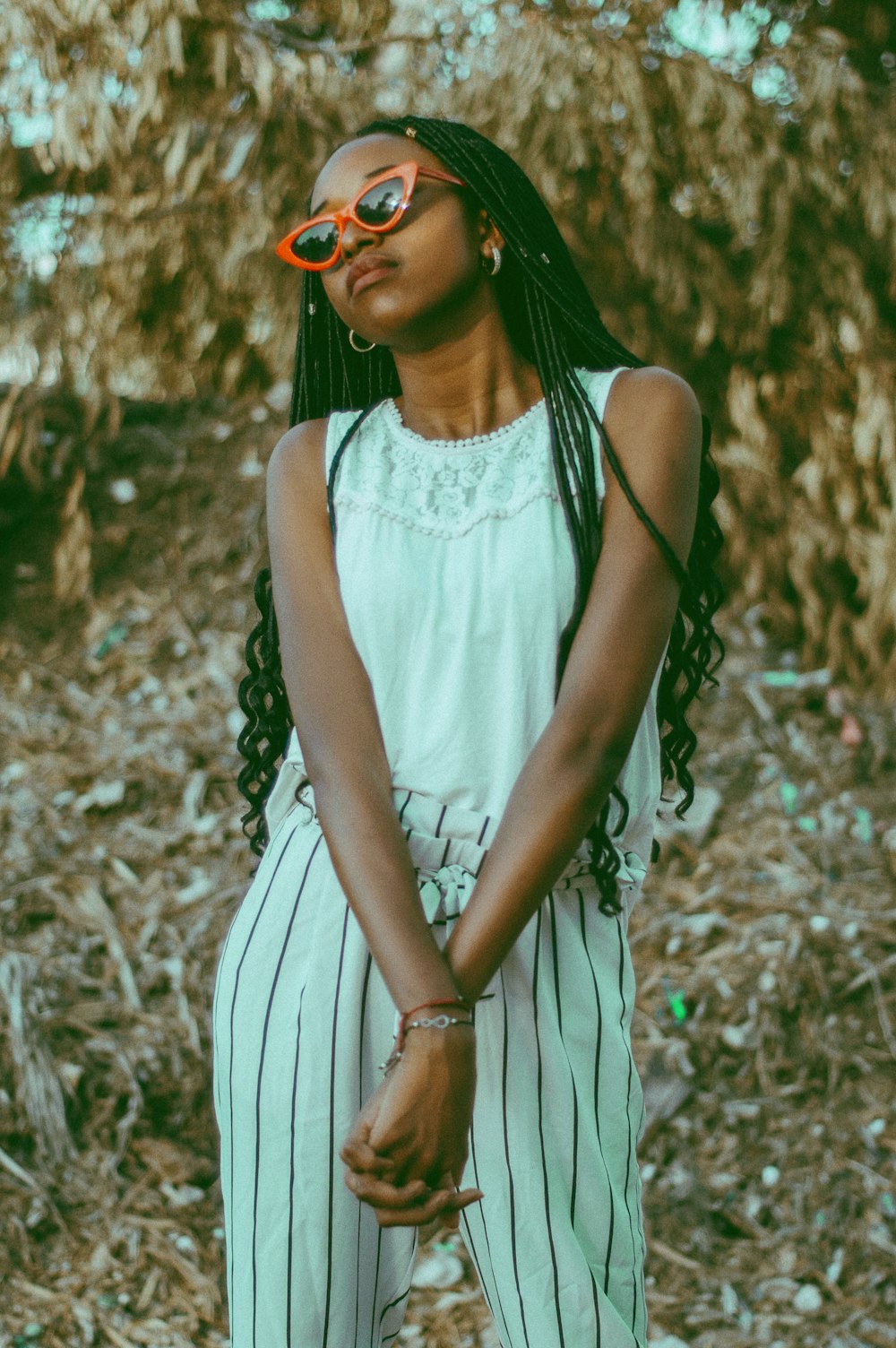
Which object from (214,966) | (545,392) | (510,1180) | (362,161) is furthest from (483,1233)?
(214,966)

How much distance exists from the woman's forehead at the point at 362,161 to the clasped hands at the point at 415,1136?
3.11ft

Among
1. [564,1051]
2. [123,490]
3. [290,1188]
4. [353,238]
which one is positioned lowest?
[290,1188]

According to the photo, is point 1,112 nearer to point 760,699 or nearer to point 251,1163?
point 760,699

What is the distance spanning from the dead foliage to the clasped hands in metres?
1.55

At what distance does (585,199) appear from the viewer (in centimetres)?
378

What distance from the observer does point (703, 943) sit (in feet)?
10.8

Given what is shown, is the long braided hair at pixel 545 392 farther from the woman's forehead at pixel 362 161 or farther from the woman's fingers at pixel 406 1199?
the woman's fingers at pixel 406 1199

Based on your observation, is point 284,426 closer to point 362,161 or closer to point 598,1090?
A: point 362,161

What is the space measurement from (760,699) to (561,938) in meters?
2.59

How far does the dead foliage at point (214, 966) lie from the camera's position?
2.64m

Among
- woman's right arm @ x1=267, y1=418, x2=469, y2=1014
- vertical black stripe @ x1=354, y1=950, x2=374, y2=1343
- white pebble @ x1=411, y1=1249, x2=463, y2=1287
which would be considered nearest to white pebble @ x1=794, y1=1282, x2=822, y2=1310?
white pebble @ x1=411, y1=1249, x2=463, y2=1287

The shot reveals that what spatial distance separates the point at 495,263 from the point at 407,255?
13cm

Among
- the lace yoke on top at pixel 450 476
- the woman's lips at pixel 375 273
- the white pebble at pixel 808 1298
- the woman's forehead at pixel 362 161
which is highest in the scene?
the woman's forehead at pixel 362 161

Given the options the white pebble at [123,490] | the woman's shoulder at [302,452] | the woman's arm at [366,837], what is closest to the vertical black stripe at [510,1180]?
the woman's arm at [366,837]
